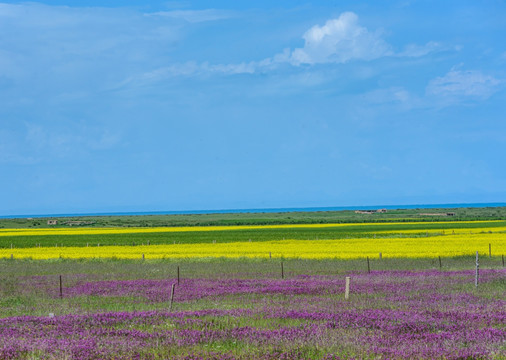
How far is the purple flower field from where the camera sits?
11836 millimetres

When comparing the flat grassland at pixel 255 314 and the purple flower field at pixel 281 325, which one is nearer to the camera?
the purple flower field at pixel 281 325

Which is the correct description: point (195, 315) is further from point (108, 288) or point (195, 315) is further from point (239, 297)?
point (108, 288)

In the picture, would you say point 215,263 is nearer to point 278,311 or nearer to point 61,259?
point 61,259

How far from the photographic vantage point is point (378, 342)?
12758 millimetres

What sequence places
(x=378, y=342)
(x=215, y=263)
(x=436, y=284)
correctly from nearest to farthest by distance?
(x=378, y=342), (x=436, y=284), (x=215, y=263)

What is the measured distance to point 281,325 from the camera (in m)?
15.6

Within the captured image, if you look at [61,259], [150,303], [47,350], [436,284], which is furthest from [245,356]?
[61,259]

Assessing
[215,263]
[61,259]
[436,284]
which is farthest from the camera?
[61,259]

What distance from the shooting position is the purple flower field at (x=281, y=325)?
11836 mm

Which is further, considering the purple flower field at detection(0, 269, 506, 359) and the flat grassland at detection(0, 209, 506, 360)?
the flat grassland at detection(0, 209, 506, 360)

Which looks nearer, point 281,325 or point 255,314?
point 281,325

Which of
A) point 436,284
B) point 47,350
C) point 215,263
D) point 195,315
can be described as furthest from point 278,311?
point 215,263

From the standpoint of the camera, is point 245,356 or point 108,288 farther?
point 108,288

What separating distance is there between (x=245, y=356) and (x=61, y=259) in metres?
40.9
